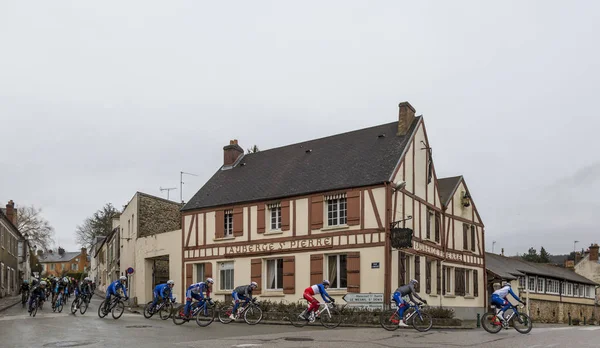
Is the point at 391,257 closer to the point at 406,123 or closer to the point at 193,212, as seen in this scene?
the point at 406,123

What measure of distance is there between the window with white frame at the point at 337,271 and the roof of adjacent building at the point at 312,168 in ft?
9.42

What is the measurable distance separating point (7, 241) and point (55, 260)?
98460mm

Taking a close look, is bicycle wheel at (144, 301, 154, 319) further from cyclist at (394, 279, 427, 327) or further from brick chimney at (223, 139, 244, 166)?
brick chimney at (223, 139, 244, 166)

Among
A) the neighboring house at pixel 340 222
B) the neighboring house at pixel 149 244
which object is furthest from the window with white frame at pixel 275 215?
the neighboring house at pixel 149 244

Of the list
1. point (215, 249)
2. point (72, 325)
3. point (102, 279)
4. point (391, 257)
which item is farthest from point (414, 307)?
point (102, 279)

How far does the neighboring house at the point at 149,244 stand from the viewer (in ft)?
108

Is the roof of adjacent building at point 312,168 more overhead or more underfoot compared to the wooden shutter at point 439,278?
more overhead

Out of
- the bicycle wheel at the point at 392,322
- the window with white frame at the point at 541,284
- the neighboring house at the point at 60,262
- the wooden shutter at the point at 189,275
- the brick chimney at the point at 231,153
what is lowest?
the neighboring house at the point at 60,262

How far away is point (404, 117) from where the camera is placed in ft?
92.1

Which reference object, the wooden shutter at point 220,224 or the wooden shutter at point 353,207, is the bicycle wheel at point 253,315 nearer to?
the wooden shutter at point 353,207

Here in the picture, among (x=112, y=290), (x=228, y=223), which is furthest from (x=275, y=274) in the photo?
(x=112, y=290)

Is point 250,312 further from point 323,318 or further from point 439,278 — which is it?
point 439,278

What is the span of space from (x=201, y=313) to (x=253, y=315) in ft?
6.99

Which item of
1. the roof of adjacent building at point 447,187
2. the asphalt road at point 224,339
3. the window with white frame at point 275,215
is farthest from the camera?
the roof of adjacent building at point 447,187
